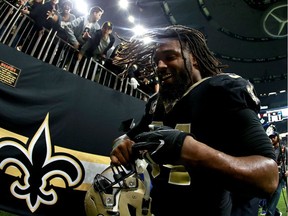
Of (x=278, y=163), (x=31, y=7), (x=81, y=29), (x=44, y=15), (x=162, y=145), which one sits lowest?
(x=162, y=145)

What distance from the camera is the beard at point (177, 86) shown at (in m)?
1.76

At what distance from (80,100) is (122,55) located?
2.56 m

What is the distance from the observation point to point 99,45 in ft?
20.1

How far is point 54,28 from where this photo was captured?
522 cm

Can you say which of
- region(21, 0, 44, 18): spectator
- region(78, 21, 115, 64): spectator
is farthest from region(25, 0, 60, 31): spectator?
region(78, 21, 115, 64): spectator

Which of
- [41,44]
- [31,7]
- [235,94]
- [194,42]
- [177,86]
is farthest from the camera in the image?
[31,7]

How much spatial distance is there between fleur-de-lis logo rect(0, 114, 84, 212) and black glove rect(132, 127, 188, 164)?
127 inches

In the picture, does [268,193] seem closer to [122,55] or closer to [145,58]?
[145,58]

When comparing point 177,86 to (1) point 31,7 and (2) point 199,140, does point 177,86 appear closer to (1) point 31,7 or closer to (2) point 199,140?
(2) point 199,140

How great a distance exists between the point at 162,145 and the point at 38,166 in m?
3.46

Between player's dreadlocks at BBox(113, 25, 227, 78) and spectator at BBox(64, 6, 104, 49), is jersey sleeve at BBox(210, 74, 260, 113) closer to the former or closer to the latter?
player's dreadlocks at BBox(113, 25, 227, 78)

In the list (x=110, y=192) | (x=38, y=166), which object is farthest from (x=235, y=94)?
(x=38, y=166)

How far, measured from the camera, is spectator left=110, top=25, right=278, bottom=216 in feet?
3.51

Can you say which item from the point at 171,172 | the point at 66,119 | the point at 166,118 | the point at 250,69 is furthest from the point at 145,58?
the point at 250,69
